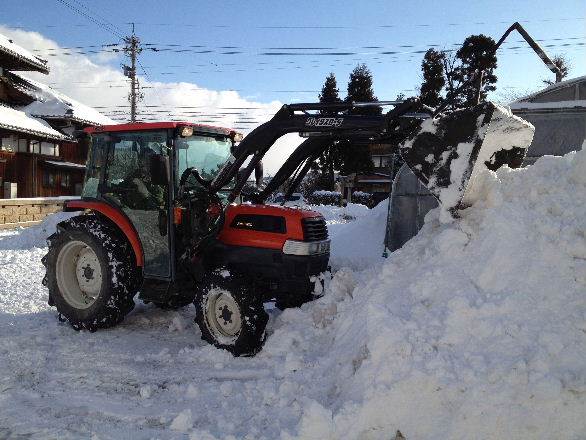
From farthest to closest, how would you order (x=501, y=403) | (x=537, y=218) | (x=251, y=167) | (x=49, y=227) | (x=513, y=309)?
(x=49, y=227), (x=251, y=167), (x=537, y=218), (x=513, y=309), (x=501, y=403)

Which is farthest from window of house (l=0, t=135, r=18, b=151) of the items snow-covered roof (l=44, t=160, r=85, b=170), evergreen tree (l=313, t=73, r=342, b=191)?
evergreen tree (l=313, t=73, r=342, b=191)

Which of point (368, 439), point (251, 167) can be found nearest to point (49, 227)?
point (251, 167)

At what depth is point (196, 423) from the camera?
10.6 feet

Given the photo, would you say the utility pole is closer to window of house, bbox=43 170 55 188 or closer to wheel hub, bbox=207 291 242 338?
window of house, bbox=43 170 55 188

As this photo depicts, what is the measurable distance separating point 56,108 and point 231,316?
25850 millimetres

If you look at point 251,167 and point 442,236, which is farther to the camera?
point 251,167

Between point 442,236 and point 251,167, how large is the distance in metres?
2.05

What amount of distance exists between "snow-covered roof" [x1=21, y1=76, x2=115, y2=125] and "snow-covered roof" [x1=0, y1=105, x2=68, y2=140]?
1458 mm

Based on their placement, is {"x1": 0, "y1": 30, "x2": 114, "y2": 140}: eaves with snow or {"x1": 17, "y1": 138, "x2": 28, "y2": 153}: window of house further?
{"x1": 17, "y1": 138, "x2": 28, "y2": 153}: window of house

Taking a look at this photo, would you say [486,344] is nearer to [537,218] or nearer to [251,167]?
[537,218]

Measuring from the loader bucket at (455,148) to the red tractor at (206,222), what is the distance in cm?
1

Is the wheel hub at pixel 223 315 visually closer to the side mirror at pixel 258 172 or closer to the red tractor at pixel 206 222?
the red tractor at pixel 206 222

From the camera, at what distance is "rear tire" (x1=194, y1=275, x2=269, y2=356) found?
4.32 meters

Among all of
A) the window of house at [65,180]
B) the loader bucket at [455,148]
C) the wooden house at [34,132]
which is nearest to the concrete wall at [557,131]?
the loader bucket at [455,148]
